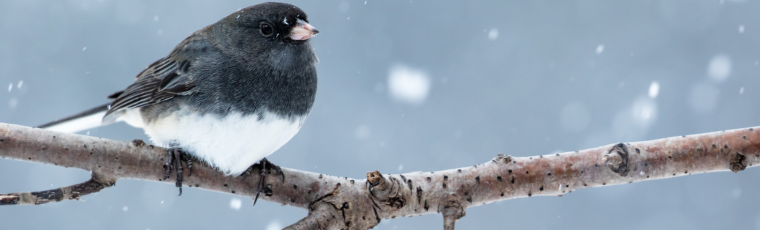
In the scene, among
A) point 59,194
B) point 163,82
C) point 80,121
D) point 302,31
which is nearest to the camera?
point 59,194

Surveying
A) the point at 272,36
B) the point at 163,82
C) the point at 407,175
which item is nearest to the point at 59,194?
the point at 163,82

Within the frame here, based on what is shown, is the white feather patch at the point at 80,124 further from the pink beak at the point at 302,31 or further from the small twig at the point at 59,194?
the pink beak at the point at 302,31

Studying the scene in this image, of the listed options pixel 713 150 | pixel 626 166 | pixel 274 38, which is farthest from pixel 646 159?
pixel 274 38

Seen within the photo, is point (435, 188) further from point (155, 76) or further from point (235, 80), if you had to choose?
point (155, 76)

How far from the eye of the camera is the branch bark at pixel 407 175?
4.08 feet

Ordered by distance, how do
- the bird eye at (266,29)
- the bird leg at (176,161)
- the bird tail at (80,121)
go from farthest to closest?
the bird tail at (80,121) → the bird eye at (266,29) → the bird leg at (176,161)

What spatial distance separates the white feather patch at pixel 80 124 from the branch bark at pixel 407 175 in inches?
14.1

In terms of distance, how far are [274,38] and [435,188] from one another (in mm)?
606

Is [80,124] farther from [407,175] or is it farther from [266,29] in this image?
[407,175]

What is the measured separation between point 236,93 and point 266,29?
9.3 inches

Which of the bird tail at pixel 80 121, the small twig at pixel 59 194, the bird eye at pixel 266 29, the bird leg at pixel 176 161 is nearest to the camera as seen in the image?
the small twig at pixel 59 194

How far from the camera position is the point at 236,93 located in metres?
1.29

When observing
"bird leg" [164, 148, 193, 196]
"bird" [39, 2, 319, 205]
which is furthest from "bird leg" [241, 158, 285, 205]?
"bird leg" [164, 148, 193, 196]

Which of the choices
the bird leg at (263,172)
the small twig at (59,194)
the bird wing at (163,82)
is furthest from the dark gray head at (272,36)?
the small twig at (59,194)
